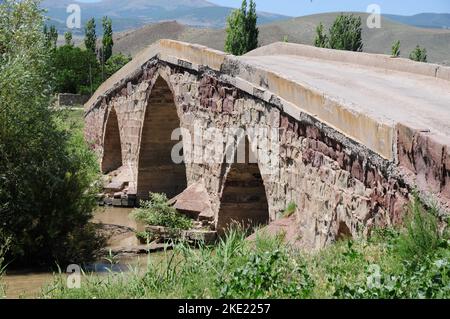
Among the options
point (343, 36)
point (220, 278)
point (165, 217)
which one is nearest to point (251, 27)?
point (343, 36)

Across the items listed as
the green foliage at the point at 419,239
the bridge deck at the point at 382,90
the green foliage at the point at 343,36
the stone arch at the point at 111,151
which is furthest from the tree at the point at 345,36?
the green foliage at the point at 419,239

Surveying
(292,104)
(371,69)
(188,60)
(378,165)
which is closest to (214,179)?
(188,60)

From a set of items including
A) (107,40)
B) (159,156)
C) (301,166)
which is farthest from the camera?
(107,40)

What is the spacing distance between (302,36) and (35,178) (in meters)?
85.7

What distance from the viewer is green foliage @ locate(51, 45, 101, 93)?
36.4 metres

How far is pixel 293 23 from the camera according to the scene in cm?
10700

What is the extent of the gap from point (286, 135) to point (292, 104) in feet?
2.17

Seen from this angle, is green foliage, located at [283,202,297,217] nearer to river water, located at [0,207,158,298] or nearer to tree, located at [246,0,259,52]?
river water, located at [0,207,158,298]

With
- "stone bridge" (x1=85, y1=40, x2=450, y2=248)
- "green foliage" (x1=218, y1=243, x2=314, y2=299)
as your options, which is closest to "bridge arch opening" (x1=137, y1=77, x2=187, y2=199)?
"stone bridge" (x1=85, y1=40, x2=450, y2=248)

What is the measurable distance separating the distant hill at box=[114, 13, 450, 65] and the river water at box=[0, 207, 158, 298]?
5919 centimetres

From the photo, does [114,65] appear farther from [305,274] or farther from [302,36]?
[302,36]

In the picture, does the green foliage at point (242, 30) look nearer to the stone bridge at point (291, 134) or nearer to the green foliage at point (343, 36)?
the green foliage at point (343, 36)

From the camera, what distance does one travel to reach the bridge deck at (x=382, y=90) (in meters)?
6.99

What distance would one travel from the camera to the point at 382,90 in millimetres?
9289
